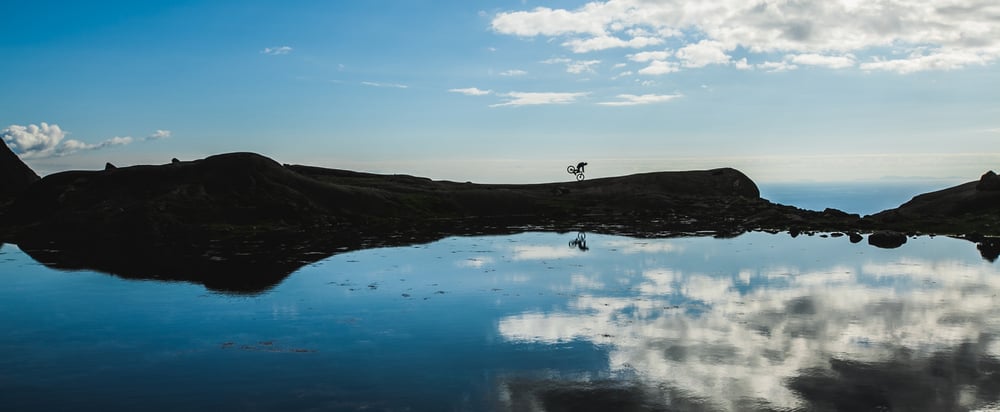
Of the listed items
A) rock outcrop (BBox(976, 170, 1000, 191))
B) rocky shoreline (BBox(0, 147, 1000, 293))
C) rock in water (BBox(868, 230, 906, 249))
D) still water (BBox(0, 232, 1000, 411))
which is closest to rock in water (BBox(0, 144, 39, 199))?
rocky shoreline (BBox(0, 147, 1000, 293))

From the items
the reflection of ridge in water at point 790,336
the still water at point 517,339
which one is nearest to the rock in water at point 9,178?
the still water at point 517,339

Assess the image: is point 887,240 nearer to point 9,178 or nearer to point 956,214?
point 956,214

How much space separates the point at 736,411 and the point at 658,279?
3372 cm

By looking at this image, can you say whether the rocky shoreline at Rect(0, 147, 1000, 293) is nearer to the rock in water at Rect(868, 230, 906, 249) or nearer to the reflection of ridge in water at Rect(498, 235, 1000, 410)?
the rock in water at Rect(868, 230, 906, 249)

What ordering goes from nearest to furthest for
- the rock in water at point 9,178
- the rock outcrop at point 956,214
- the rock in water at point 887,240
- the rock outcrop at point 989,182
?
the rock in water at point 887,240 → the rock outcrop at point 956,214 → the rock outcrop at point 989,182 → the rock in water at point 9,178

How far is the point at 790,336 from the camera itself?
3653cm

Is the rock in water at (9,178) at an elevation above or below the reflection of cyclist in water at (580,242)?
above

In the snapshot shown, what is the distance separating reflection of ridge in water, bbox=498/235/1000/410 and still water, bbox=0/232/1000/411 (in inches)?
5.7

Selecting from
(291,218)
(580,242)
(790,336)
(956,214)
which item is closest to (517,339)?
(790,336)

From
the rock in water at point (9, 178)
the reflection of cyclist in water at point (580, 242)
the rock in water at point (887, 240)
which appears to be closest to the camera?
the rock in water at point (887, 240)

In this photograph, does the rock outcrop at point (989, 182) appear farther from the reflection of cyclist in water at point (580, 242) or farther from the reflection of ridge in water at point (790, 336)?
the reflection of cyclist in water at point (580, 242)

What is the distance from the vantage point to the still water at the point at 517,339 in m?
27.0

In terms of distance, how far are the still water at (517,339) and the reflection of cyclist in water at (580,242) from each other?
18.7m

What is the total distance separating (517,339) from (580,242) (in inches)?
2232
